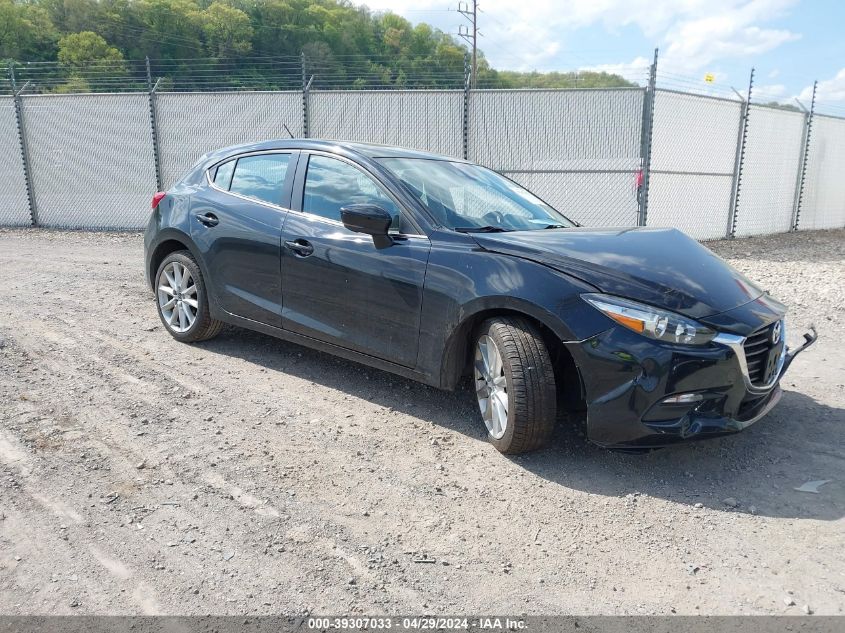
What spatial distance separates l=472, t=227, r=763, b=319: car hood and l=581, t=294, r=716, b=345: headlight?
0.15 feet

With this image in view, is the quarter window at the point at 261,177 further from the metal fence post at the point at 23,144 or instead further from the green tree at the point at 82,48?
the green tree at the point at 82,48

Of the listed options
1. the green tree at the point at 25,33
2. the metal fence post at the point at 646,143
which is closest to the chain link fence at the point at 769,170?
the metal fence post at the point at 646,143

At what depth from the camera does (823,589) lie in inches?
102

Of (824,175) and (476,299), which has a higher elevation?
(476,299)

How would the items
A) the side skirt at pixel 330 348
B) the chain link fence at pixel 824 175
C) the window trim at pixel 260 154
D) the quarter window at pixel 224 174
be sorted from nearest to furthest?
the side skirt at pixel 330 348 < the window trim at pixel 260 154 < the quarter window at pixel 224 174 < the chain link fence at pixel 824 175

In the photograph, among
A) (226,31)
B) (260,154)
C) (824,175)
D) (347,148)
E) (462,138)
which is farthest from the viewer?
(226,31)

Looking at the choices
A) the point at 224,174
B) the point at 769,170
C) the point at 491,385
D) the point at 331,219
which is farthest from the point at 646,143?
the point at 491,385

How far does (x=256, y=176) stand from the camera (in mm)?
5020

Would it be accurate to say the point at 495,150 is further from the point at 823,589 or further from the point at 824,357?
the point at 823,589

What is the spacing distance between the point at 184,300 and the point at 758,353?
13.5 ft

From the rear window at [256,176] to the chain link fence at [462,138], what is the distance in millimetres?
7238

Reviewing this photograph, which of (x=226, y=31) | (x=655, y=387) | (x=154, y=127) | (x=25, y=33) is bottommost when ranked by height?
(x=655, y=387)

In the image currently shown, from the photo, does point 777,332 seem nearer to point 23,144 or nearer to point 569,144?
point 569,144

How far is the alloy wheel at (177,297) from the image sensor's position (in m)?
5.36
